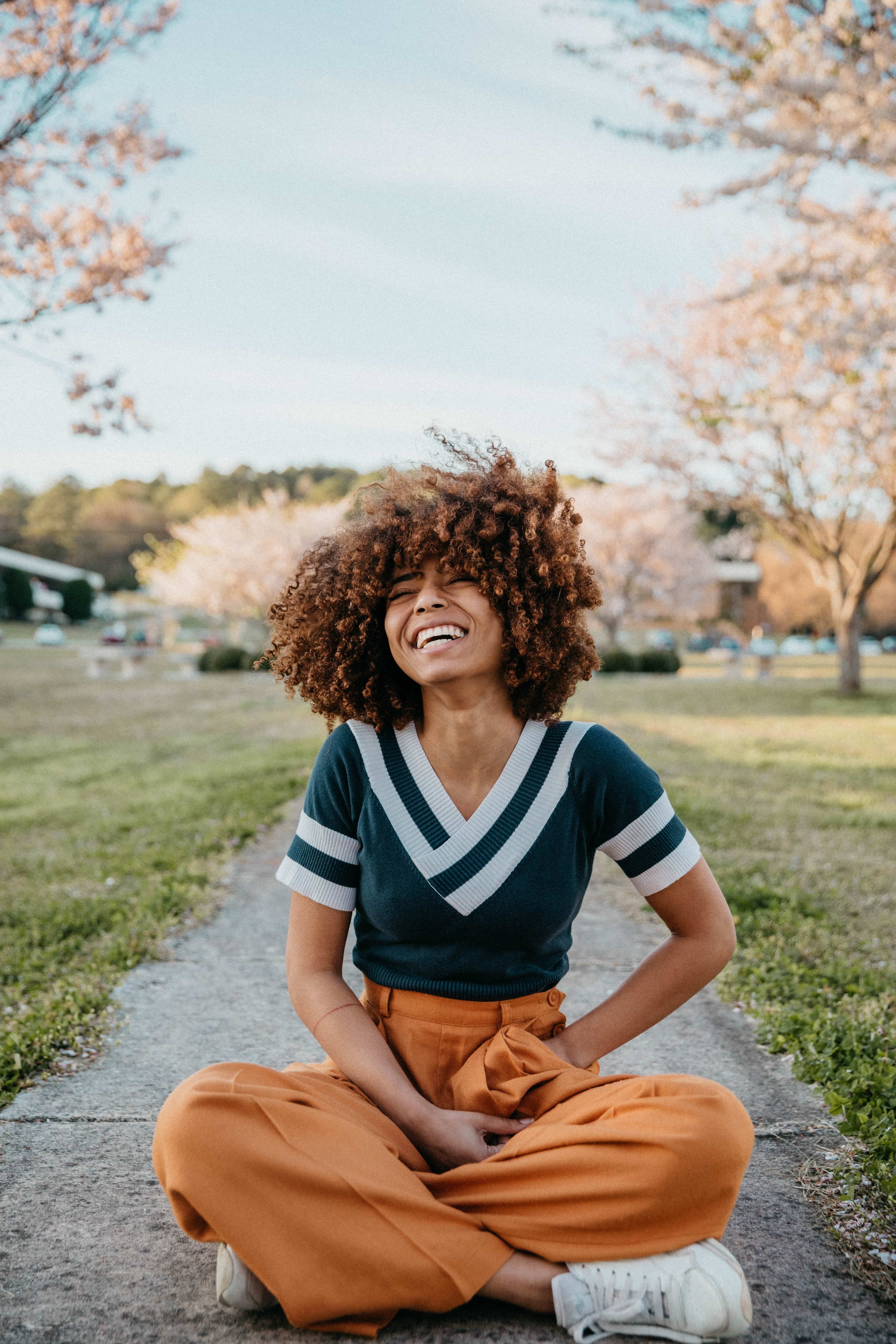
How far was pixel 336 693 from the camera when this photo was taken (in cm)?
228

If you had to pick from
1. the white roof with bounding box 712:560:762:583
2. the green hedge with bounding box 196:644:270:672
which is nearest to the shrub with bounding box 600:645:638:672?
the green hedge with bounding box 196:644:270:672

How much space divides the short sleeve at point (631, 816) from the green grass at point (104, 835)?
164 cm

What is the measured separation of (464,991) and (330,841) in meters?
0.40

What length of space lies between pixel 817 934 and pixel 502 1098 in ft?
8.36

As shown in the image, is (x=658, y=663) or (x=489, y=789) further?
(x=658, y=663)

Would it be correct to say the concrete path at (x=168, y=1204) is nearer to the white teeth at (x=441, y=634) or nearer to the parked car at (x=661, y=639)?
the white teeth at (x=441, y=634)

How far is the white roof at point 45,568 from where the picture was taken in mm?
52656

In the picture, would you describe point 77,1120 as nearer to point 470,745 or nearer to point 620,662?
point 470,745

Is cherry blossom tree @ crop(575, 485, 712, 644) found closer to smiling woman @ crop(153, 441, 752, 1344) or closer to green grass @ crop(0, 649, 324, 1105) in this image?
green grass @ crop(0, 649, 324, 1105)

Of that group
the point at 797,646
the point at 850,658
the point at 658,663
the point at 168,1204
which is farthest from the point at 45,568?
the point at 168,1204

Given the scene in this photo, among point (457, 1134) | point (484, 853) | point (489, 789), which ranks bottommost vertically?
point (457, 1134)

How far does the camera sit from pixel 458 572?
2102 mm

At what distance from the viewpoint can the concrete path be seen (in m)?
1.71

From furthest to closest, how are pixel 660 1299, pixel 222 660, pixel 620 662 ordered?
pixel 620 662, pixel 222 660, pixel 660 1299
